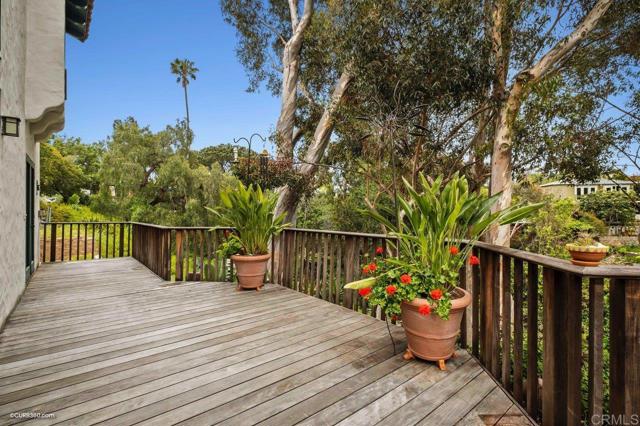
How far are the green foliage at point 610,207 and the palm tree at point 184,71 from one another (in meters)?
28.7

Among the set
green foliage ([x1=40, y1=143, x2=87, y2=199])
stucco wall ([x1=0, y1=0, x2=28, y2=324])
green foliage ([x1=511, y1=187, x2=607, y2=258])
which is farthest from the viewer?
green foliage ([x1=40, y1=143, x2=87, y2=199])

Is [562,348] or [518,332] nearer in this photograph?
[562,348]

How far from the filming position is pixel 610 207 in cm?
1888

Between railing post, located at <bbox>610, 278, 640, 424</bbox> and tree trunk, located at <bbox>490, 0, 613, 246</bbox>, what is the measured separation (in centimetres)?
493

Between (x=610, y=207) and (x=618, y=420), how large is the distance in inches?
967

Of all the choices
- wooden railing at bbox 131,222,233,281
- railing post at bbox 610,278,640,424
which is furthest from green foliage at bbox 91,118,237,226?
railing post at bbox 610,278,640,424

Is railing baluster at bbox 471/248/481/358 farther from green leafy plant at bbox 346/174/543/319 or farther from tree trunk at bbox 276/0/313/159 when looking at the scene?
tree trunk at bbox 276/0/313/159

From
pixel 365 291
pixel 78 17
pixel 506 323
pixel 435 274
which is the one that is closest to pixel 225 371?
pixel 365 291

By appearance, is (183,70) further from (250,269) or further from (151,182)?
(250,269)

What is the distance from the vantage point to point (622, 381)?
1.16 metres

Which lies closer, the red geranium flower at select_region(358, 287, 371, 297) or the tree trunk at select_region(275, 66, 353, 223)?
the red geranium flower at select_region(358, 287, 371, 297)

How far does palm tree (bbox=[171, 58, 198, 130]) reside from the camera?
2259 centimetres

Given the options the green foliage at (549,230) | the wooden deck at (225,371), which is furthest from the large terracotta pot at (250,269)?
the green foliage at (549,230)

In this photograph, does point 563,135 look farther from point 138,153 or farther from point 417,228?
point 138,153
